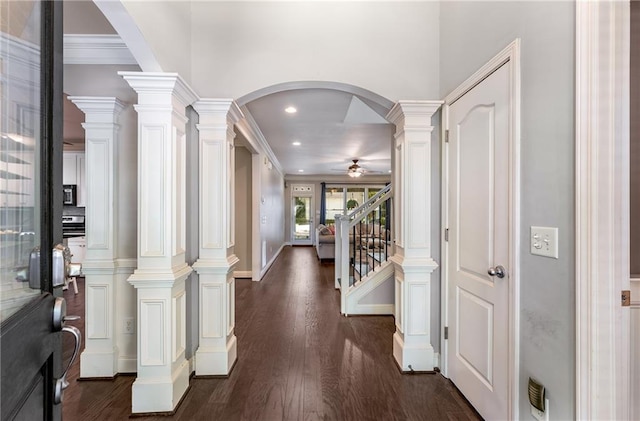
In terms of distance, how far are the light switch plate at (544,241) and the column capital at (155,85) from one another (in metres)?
2.18

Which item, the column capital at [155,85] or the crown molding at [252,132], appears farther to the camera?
the crown molding at [252,132]

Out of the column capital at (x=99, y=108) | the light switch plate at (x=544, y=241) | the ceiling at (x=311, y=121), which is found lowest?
the light switch plate at (x=544, y=241)

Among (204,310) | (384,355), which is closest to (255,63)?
(204,310)

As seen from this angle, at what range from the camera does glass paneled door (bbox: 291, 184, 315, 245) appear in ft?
35.9

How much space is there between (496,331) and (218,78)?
2.59 m

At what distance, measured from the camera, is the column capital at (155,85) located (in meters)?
1.77

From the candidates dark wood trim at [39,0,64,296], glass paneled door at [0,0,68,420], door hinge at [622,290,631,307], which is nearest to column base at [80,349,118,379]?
glass paneled door at [0,0,68,420]

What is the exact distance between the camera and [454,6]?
2.09m

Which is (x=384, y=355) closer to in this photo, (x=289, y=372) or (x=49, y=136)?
(x=289, y=372)

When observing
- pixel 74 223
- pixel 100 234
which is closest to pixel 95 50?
pixel 100 234

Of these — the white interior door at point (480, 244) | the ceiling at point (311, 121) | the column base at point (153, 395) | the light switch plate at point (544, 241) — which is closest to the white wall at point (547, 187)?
the light switch plate at point (544, 241)

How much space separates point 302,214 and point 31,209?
1036 centimetres

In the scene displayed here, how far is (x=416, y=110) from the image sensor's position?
7.41ft

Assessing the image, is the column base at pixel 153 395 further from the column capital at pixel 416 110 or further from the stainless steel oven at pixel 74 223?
the stainless steel oven at pixel 74 223
